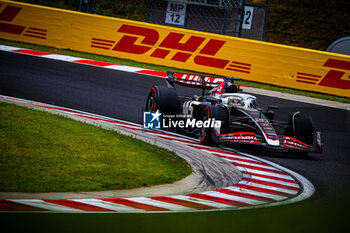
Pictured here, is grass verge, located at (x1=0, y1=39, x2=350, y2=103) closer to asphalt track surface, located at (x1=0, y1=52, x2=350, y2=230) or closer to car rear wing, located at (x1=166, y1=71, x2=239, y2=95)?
asphalt track surface, located at (x1=0, y1=52, x2=350, y2=230)

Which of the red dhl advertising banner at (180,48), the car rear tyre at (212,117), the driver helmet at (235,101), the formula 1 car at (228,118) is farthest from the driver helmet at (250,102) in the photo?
the red dhl advertising banner at (180,48)

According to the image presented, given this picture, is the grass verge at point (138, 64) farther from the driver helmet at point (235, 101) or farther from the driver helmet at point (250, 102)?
the driver helmet at point (235, 101)

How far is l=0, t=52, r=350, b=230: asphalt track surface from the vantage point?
9352mm

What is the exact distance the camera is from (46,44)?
18.4 meters

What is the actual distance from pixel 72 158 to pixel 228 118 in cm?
332

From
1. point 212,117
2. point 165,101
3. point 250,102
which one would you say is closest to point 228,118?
point 212,117

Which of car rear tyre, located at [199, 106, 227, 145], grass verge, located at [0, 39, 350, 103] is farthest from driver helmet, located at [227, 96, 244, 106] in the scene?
grass verge, located at [0, 39, 350, 103]

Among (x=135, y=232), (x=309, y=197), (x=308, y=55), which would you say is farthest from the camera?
(x=308, y=55)

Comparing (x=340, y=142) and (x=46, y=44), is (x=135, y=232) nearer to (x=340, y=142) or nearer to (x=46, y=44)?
(x=340, y=142)

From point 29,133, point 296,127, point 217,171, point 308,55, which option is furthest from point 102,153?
point 308,55

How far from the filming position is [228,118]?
9.49 meters

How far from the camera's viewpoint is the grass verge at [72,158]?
19.9 feet

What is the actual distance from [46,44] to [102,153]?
38.1ft

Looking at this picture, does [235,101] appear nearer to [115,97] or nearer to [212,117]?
[212,117]
